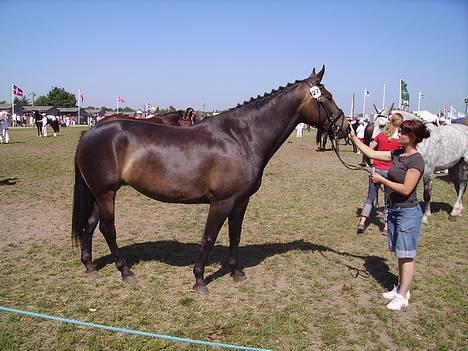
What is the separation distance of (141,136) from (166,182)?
636 millimetres

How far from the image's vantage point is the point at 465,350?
3.62 m

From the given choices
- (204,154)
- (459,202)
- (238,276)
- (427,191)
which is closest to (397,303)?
(238,276)

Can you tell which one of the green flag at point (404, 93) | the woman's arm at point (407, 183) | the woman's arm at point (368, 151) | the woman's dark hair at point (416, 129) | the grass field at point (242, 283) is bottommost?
the grass field at point (242, 283)

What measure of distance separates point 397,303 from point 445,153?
5.18 metres

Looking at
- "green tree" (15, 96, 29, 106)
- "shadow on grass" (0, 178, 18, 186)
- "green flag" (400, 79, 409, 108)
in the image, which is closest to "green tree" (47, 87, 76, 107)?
"green tree" (15, 96, 29, 106)

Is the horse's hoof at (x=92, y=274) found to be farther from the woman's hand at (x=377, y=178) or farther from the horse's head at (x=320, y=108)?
the woman's hand at (x=377, y=178)

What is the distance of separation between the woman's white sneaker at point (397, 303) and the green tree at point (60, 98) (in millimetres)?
116672

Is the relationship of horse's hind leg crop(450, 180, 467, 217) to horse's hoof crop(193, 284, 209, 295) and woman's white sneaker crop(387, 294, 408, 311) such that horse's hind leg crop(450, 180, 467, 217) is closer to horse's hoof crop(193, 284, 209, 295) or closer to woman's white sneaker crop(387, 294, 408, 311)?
woman's white sneaker crop(387, 294, 408, 311)

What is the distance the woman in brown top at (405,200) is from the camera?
13.7ft

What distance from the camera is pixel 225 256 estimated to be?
6078mm

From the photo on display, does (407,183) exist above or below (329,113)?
below

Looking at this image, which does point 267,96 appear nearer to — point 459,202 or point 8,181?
point 459,202

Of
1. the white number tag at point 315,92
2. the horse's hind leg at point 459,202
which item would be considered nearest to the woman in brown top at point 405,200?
the white number tag at point 315,92

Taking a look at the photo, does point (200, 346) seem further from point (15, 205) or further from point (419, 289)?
point (15, 205)
